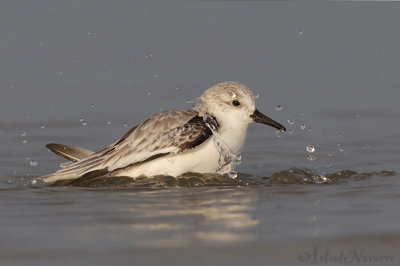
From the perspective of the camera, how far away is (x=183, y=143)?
10.4 meters

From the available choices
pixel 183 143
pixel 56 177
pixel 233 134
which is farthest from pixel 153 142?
pixel 56 177

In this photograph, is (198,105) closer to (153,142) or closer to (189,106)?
(153,142)

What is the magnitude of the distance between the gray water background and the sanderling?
1.22ft

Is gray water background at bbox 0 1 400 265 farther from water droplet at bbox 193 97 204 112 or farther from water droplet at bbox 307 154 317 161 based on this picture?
water droplet at bbox 193 97 204 112

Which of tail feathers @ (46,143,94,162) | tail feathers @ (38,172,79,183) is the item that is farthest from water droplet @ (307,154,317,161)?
tail feathers @ (38,172,79,183)

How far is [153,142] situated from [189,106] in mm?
2943

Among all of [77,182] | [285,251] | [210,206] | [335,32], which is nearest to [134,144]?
[77,182]

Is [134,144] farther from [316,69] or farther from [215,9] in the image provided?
[215,9]

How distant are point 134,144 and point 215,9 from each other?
20.9ft

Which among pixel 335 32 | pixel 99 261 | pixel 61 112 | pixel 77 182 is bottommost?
pixel 99 261

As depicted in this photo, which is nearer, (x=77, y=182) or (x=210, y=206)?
(x=210, y=206)

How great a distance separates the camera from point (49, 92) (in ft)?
46.3

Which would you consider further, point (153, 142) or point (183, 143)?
point (153, 142)

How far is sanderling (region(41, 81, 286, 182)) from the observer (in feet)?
34.3
